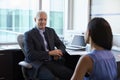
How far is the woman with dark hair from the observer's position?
1.38 meters

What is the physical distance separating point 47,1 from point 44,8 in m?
0.15

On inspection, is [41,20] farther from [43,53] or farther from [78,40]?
[78,40]

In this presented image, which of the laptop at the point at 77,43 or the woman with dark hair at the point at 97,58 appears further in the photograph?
the laptop at the point at 77,43

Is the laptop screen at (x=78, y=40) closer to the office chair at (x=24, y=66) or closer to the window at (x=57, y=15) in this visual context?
the window at (x=57, y=15)

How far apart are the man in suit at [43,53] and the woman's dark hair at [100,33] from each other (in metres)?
1.46

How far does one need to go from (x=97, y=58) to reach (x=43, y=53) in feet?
5.40

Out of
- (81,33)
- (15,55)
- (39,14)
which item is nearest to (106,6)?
(81,33)

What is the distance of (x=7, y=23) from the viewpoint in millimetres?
4250

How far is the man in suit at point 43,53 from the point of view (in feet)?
9.50

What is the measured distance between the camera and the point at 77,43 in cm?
392

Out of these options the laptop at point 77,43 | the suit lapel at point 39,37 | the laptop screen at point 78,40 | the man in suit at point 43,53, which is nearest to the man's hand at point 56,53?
the man in suit at point 43,53

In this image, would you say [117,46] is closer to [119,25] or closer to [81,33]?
[119,25]

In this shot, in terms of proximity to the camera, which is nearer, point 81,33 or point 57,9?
point 81,33

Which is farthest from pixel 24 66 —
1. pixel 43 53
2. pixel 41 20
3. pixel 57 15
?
pixel 57 15
